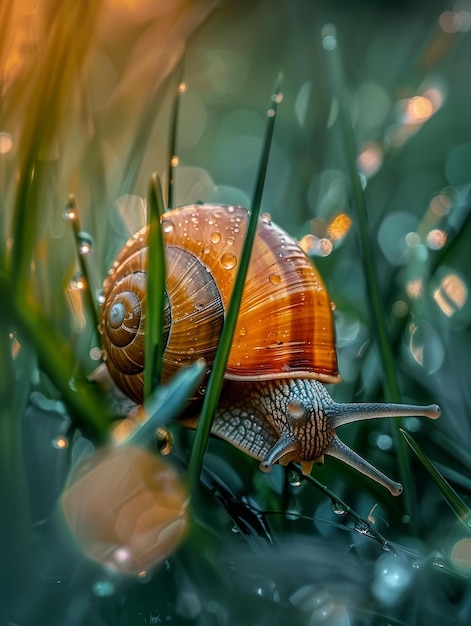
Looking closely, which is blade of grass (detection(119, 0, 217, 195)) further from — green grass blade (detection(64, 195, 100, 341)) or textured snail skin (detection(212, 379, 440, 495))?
textured snail skin (detection(212, 379, 440, 495))

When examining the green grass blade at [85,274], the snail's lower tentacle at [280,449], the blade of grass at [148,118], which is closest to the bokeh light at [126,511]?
the snail's lower tentacle at [280,449]

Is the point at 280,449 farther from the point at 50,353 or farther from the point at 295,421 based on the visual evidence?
the point at 50,353

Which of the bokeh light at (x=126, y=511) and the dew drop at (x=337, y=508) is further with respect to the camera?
the dew drop at (x=337, y=508)

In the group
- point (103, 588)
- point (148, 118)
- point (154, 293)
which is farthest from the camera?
point (148, 118)

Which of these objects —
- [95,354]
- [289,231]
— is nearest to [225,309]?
[95,354]

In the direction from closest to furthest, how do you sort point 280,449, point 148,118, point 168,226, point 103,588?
1. point 103,588
2. point 280,449
3. point 168,226
4. point 148,118

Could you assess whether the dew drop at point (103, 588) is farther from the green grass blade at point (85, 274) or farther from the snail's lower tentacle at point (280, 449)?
the green grass blade at point (85, 274)

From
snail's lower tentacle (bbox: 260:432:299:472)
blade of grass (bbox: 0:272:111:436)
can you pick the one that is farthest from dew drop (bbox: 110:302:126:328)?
snail's lower tentacle (bbox: 260:432:299:472)

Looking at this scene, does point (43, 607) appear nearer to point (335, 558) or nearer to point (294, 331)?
point (335, 558)

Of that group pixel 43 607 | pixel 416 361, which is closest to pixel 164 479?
pixel 43 607
